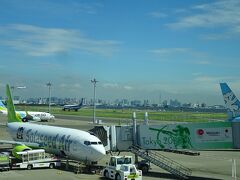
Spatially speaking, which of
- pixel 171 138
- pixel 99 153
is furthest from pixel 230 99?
pixel 99 153

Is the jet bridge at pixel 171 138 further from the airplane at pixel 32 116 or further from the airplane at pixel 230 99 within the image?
the airplane at pixel 32 116

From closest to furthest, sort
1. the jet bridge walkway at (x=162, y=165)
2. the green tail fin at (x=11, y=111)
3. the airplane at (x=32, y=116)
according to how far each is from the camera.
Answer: the jet bridge walkway at (x=162, y=165) < the green tail fin at (x=11, y=111) < the airplane at (x=32, y=116)

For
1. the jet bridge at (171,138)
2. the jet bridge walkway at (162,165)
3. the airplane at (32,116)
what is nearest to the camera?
the jet bridge at (171,138)

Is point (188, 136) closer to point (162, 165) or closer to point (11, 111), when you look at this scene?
point (162, 165)

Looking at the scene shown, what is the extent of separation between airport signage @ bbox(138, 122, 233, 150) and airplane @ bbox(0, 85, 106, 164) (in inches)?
201

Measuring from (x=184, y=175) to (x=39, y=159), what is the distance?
1555cm

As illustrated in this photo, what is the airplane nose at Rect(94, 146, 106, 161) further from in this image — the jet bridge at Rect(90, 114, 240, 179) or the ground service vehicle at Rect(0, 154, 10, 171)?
the ground service vehicle at Rect(0, 154, 10, 171)

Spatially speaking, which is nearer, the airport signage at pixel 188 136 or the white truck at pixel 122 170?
the white truck at pixel 122 170

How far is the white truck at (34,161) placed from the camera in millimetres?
39781

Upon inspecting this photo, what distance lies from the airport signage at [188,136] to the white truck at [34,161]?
9.74 m

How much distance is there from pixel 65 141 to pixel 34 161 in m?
3.87

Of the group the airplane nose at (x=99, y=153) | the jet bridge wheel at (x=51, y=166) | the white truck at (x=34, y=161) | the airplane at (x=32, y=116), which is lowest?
the jet bridge wheel at (x=51, y=166)

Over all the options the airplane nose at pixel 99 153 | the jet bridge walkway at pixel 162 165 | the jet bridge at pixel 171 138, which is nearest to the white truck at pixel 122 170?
the airplane nose at pixel 99 153

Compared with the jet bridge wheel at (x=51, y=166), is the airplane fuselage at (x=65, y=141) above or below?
above
